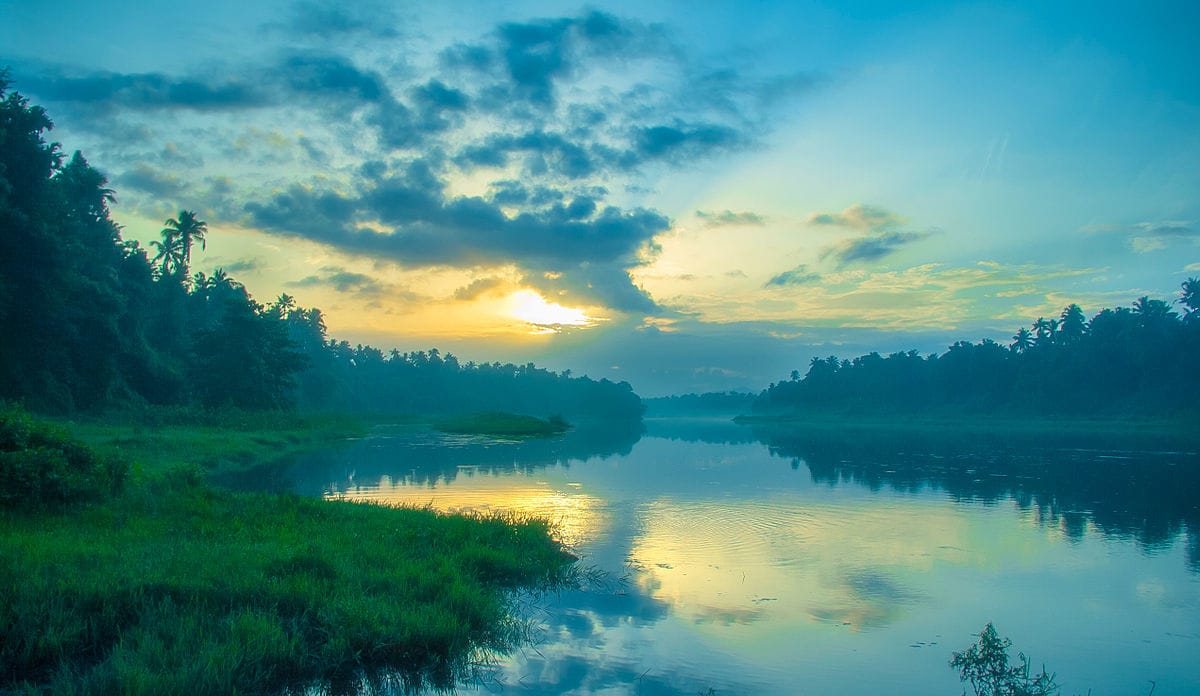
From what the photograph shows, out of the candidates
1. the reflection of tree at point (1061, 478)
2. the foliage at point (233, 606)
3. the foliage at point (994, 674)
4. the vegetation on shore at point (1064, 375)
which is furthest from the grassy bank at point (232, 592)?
the vegetation on shore at point (1064, 375)

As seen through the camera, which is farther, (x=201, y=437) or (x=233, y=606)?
(x=201, y=437)

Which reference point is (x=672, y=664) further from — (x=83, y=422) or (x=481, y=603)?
(x=83, y=422)

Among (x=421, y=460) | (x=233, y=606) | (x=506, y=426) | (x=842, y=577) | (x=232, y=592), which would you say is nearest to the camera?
(x=233, y=606)

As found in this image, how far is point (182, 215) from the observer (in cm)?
7538

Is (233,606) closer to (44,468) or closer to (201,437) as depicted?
(44,468)

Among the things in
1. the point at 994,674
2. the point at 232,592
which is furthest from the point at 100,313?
the point at 994,674

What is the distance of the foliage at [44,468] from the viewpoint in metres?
12.6

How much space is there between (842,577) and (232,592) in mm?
10941

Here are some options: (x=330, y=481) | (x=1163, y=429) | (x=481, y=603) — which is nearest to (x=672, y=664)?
(x=481, y=603)

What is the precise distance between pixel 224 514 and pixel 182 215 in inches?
2829

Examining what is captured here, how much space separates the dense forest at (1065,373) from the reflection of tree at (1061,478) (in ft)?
130

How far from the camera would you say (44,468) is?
13.2 m

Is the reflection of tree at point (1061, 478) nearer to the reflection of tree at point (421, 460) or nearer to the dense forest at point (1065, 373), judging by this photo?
the reflection of tree at point (421, 460)

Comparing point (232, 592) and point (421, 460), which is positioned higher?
point (232, 592)
